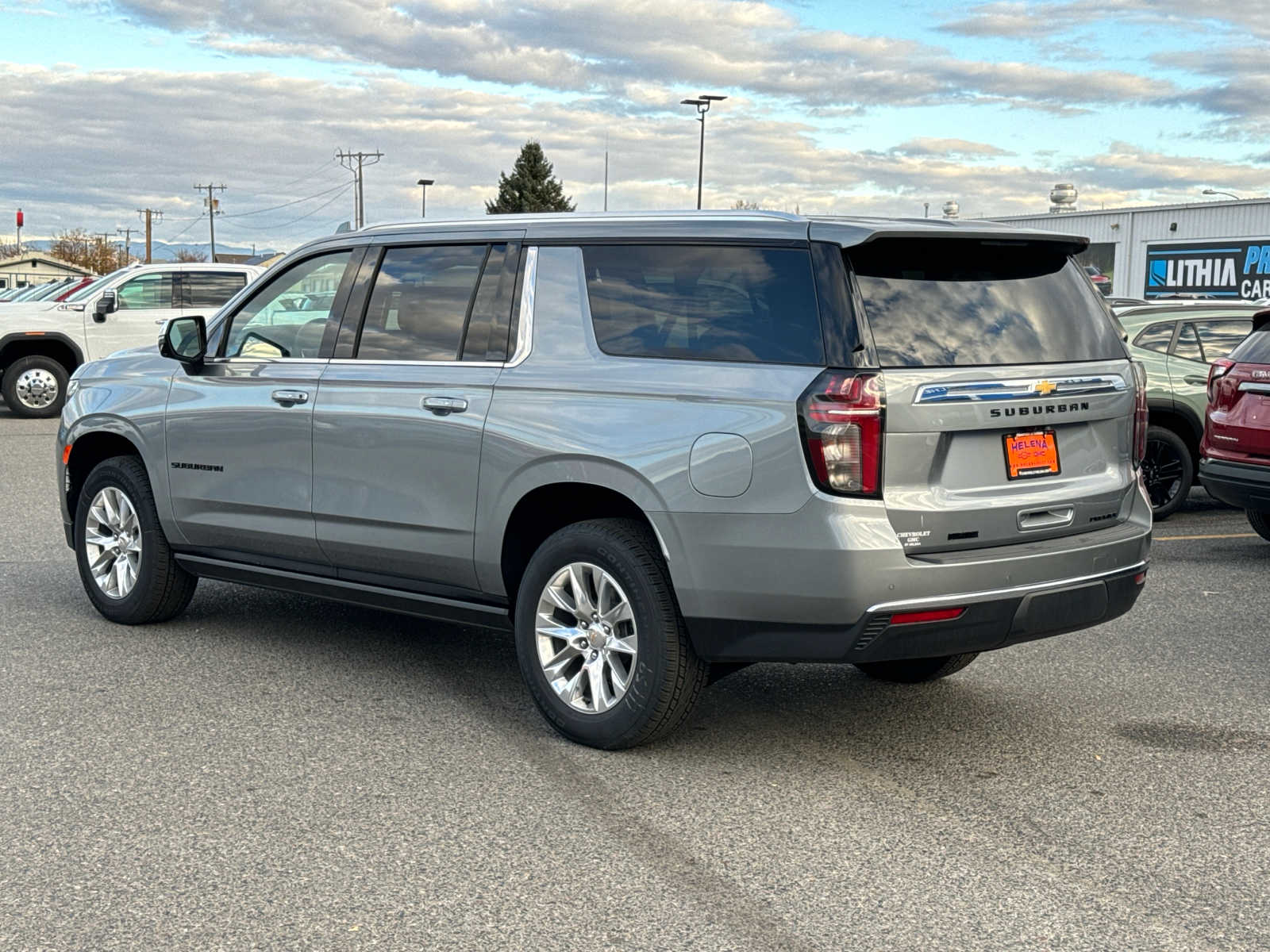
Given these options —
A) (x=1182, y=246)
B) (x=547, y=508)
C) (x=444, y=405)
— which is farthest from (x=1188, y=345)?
(x=1182, y=246)

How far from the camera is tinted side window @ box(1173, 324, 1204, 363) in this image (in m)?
11.4

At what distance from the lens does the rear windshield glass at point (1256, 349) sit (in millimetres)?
8852

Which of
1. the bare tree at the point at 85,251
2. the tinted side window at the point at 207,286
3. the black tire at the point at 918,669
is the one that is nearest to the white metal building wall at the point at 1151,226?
the tinted side window at the point at 207,286

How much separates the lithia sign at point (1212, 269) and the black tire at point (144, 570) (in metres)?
34.7

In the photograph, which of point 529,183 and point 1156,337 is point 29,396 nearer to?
point 1156,337

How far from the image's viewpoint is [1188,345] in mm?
11492

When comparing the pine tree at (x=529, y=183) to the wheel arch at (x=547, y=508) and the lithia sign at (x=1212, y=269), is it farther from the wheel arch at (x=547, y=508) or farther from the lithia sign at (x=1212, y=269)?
the wheel arch at (x=547, y=508)

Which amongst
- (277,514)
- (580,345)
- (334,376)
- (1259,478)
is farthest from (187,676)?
(1259,478)

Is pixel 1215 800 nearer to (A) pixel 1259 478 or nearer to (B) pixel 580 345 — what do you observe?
(B) pixel 580 345

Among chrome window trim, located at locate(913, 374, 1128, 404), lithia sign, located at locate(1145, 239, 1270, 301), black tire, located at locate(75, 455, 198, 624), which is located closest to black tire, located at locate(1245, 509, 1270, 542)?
chrome window trim, located at locate(913, 374, 1128, 404)

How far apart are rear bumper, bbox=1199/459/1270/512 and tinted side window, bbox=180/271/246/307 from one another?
13.2 metres

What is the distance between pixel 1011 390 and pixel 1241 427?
4.73 meters

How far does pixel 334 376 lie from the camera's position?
5.97 metres

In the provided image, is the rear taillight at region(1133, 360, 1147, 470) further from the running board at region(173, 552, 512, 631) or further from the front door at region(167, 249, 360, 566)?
the front door at region(167, 249, 360, 566)
